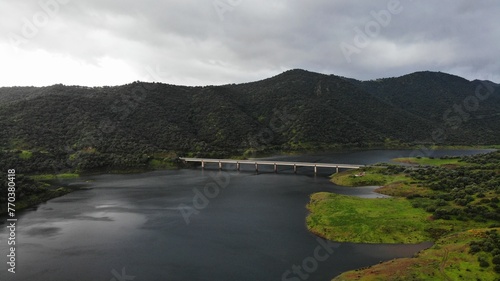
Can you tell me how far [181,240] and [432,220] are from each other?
49855mm

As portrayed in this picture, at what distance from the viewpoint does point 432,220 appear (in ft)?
220

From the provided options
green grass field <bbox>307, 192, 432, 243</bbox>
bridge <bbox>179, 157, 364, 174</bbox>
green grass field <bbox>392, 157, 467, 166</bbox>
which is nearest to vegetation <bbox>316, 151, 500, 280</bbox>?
green grass field <bbox>307, 192, 432, 243</bbox>

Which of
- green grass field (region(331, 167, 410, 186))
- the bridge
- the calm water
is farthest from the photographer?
the bridge

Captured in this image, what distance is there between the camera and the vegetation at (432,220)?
4584 centimetres

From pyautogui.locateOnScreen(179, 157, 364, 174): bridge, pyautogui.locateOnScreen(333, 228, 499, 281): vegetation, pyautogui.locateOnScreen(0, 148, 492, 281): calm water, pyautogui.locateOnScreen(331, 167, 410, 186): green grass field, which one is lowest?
pyautogui.locateOnScreen(0, 148, 492, 281): calm water

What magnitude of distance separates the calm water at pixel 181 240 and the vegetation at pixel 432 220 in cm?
457

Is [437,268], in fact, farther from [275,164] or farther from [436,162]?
[275,164]

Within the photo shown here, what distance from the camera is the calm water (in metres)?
51.9

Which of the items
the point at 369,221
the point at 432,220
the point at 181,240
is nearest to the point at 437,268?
the point at 369,221

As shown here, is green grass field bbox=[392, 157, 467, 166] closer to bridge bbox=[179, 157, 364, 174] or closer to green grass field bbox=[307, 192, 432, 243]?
bridge bbox=[179, 157, 364, 174]

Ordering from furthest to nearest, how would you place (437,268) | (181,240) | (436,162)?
(436,162) → (181,240) → (437,268)

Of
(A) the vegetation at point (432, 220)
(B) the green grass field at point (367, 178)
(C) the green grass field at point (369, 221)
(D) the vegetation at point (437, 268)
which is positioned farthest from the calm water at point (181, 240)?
(B) the green grass field at point (367, 178)

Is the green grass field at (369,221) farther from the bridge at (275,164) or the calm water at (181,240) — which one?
the bridge at (275,164)

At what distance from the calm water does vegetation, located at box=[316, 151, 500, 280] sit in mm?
4573
